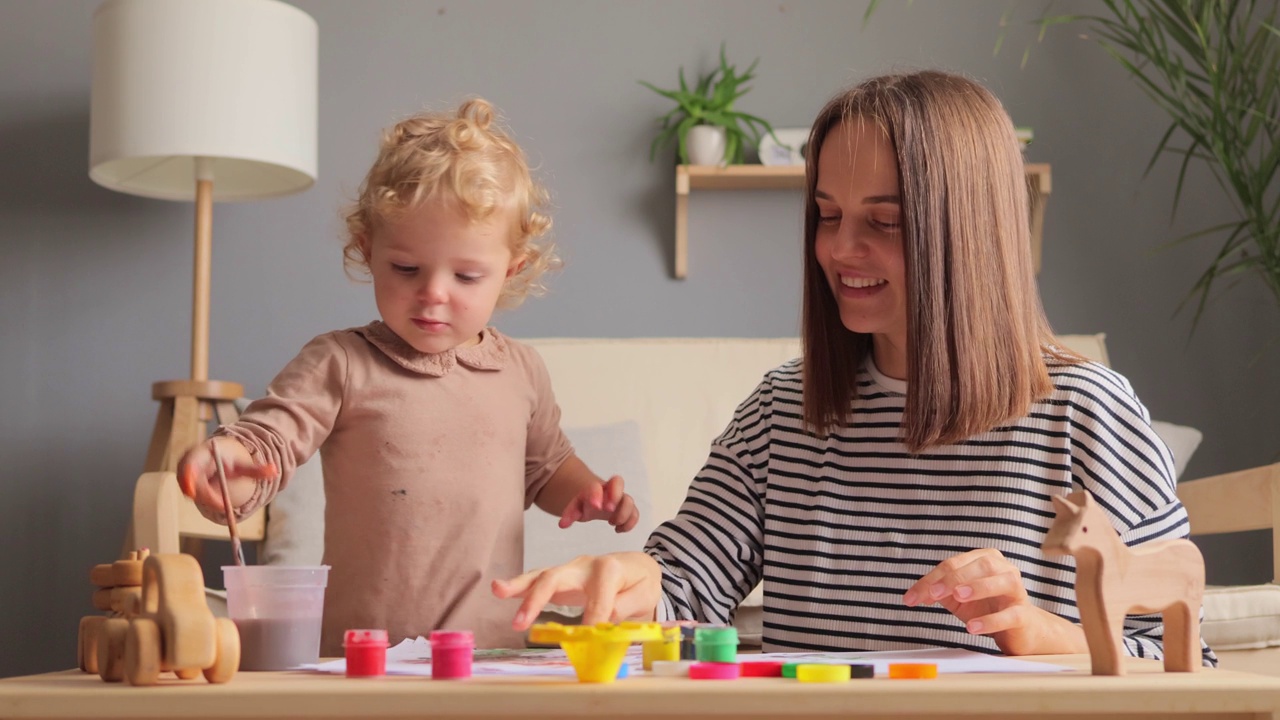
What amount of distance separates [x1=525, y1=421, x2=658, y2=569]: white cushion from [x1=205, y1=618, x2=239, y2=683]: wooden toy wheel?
1416 millimetres

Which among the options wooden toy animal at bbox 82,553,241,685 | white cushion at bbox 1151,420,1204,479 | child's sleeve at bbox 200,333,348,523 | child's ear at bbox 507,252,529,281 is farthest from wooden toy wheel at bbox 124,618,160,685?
white cushion at bbox 1151,420,1204,479

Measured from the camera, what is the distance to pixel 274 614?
798 mm

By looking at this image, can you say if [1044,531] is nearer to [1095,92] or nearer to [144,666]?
[144,666]

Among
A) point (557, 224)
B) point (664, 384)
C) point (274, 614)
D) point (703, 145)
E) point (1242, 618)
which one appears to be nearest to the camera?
point (274, 614)

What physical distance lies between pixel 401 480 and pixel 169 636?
0.52m

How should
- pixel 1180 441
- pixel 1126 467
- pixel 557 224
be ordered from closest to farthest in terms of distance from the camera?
pixel 1126 467
pixel 1180 441
pixel 557 224

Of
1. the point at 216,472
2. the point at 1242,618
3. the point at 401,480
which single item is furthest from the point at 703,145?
the point at 216,472

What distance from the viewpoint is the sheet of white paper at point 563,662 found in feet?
2.41

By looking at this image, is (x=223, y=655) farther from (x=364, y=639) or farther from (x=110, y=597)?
(x=110, y=597)

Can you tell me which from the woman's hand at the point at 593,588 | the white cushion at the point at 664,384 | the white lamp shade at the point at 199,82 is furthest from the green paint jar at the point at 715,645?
the white lamp shade at the point at 199,82

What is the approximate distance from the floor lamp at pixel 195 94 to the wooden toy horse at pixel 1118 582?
6.43 feet

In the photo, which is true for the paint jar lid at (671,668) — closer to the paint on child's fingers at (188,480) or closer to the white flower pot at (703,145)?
the paint on child's fingers at (188,480)

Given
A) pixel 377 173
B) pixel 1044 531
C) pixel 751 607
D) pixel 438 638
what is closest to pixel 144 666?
pixel 438 638

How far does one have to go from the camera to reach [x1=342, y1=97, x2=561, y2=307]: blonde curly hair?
47.3 inches
